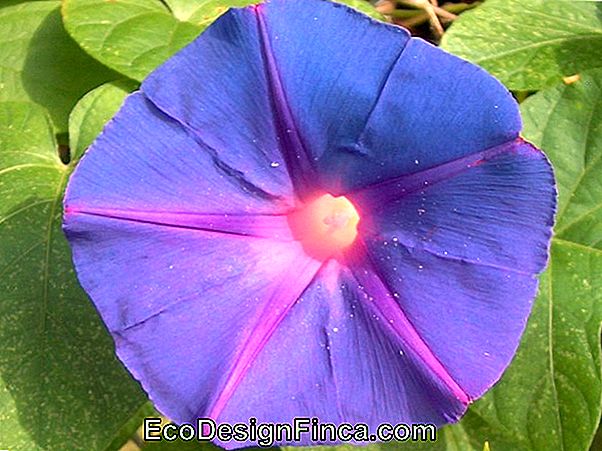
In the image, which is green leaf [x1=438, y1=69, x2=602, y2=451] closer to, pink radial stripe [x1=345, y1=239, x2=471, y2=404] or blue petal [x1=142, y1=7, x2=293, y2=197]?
pink radial stripe [x1=345, y1=239, x2=471, y2=404]

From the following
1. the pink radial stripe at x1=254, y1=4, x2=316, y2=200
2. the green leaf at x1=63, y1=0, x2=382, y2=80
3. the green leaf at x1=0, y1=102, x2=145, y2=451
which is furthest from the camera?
the green leaf at x1=63, y1=0, x2=382, y2=80

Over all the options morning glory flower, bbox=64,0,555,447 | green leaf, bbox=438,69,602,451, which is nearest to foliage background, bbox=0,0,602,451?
green leaf, bbox=438,69,602,451

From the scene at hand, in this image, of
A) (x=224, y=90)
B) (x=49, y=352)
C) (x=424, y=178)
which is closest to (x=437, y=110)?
(x=424, y=178)

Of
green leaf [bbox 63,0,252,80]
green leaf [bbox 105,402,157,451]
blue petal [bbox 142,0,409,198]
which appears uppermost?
blue petal [bbox 142,0,409,198]

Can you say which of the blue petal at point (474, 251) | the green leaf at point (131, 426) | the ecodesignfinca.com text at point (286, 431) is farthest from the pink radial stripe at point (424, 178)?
the green leaf at point (131, 426)

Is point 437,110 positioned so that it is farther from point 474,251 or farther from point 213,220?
point 213,220

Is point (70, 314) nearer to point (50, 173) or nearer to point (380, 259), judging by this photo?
point (50, 173)
